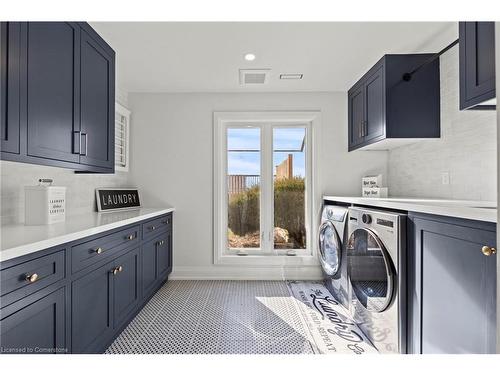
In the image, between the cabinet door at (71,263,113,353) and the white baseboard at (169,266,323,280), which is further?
the white baseboard at (169,266,323,280)

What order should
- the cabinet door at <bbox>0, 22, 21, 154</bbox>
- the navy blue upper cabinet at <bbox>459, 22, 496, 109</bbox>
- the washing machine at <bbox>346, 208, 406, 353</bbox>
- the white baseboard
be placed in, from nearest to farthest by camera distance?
the cabinet door at <bbox>0, 22, 21, 154</bbox>
the navy blue upper cabinet at <bbox>459, 22, 496, 109</bbox>
the washing machine at <bbox>346, 208, 406, 353</bbox>
the white baseboard

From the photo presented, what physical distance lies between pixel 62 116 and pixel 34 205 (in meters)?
0.59

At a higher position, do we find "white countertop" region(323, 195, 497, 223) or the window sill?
"white countertop" region(323, 195, 497, 223)

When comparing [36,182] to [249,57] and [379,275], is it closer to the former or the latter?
[249,57]

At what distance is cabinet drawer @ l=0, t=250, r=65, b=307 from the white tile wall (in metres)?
2.55

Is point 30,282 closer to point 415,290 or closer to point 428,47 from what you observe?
point 415,290

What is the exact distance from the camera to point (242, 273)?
3447mm

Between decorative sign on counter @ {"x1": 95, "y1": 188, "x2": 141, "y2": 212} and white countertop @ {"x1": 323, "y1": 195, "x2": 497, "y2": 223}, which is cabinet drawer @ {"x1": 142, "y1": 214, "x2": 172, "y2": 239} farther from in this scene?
white countertop @ {"x1": 323, "y1": 195, "x2": 497, "y2": 223}

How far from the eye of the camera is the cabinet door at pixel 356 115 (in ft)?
9.92

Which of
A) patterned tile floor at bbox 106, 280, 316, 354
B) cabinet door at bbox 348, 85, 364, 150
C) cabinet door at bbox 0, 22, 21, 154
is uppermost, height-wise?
cabinet door at bbox 348, 85, 364, 150

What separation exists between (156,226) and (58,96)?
1.53 meters

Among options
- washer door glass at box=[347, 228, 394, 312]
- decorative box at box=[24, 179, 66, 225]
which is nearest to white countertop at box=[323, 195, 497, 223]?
washer door glass at box=[347, 228, 394, 312]

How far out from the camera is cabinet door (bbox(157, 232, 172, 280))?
9.71 ft
